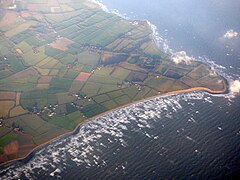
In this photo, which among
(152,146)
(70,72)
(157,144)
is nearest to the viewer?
(152,146)

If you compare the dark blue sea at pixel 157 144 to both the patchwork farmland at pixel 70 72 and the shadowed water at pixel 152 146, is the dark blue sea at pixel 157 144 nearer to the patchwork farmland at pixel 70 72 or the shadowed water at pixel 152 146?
the shadowed water at pixel 152 146

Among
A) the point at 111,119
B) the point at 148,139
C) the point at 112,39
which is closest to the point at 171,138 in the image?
the point at 148,139

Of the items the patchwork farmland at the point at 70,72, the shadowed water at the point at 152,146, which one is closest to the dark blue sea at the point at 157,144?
the shadowed water at the point at 152,146

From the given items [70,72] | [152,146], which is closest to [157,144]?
[152,146]

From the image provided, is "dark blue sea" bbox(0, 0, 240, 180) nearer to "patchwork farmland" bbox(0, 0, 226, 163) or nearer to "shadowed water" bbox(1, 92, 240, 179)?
"shadowed water" bbox(1, 92, 240, 179)

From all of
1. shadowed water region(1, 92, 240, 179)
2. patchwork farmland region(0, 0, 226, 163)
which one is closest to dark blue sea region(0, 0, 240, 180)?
shadowed water region(1, 92, 240, 179)

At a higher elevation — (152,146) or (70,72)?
(152,146)

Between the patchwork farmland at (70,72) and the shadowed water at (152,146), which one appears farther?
the patchwork farmland at (70,72)

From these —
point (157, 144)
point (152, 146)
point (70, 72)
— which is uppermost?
point (157, 144)

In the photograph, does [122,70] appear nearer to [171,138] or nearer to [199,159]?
[171,138]

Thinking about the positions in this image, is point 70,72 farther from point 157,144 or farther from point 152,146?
point 157,144

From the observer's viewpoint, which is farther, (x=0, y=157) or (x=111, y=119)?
(x=111, y=119)
